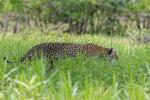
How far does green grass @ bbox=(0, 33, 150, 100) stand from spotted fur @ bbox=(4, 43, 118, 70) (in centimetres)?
16

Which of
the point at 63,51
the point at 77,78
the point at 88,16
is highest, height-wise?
the point at 88,16

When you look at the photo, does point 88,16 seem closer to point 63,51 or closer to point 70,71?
point 63,51

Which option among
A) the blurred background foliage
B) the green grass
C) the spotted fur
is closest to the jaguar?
the spotted fur

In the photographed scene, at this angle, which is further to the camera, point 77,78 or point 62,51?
point 62,51

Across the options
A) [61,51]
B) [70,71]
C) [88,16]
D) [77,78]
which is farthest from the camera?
[88,16]

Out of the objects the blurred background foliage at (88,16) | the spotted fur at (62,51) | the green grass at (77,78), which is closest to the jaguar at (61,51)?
the spotted fur at (62,51)

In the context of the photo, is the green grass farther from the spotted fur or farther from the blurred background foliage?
the blurred background foliage

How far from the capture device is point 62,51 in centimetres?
624

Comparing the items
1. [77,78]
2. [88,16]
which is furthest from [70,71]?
[88,16]

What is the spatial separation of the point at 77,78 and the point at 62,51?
109 cm

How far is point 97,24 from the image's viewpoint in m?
16.0

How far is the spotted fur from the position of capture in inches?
239

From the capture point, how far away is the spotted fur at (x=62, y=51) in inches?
239

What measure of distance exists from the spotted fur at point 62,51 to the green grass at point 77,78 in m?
0.16
